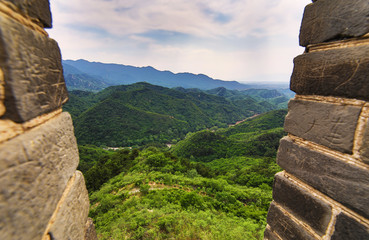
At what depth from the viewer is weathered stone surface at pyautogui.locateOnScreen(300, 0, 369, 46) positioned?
44.2 inches

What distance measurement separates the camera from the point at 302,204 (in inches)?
61.5

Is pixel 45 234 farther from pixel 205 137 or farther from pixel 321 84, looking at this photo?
pixel 205 137

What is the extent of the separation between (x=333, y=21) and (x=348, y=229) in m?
1.72

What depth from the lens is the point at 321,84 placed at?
1.36 meters

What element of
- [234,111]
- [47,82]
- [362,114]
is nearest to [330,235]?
[362,114]

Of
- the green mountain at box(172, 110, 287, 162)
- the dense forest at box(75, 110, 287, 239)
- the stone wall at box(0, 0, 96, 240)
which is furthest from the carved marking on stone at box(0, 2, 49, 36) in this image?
the green mountain at box(172, 110, 287, 162)

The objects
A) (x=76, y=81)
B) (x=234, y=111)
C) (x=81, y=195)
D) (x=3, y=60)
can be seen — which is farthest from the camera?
(x=76, y=81)

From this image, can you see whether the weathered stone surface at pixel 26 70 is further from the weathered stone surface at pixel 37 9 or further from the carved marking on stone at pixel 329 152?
the carved marking on stone at pixel 329 152

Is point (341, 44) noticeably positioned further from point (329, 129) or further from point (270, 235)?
point (270, 235)

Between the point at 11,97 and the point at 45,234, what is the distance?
35.9 inches

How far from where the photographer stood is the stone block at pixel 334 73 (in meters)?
1.11

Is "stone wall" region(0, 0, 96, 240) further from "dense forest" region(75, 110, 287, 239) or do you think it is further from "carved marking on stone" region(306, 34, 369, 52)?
"dense forest" region(75, 110, 287, 239)

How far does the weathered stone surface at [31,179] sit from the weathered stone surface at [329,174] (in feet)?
7.11

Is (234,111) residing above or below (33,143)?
below
